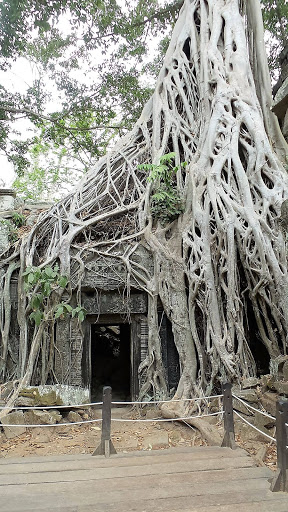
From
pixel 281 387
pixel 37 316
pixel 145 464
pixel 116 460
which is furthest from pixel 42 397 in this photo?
pixel 281 387

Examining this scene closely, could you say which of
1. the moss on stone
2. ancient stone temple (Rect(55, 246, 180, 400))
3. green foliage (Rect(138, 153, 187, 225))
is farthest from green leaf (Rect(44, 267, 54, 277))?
green foliage (Rect(138, 153, 187, 225))

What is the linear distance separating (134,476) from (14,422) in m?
2.03

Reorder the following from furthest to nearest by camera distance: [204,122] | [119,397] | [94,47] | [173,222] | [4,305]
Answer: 1. [94,47]
2. [119,397]
3. [204,122]
4. [173,222]
5. [4,305]

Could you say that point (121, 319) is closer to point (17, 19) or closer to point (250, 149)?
point (250, 149)

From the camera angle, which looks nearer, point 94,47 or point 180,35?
point 180,35

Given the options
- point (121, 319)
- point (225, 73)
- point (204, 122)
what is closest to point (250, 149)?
point (204, 122)

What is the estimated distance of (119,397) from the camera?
247 inches

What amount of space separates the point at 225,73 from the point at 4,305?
4.61 metres

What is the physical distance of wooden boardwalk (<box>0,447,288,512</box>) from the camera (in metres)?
1.96

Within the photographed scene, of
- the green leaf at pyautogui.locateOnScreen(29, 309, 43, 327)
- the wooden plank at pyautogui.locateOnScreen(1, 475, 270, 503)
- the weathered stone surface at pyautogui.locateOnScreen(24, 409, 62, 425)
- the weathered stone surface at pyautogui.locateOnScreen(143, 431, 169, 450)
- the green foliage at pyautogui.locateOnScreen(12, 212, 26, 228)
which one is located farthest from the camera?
the green foliage at pyautogui.locateOnScreen(12, 212, 26, 228)

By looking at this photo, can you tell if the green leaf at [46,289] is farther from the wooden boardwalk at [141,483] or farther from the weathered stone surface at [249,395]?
the weathered stone surface at [249,395]

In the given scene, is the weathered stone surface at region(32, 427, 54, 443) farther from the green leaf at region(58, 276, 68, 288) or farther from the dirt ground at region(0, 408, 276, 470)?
the green leaf at region(58, 276, 68, 288)

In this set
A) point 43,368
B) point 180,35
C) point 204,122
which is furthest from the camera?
point 180,35

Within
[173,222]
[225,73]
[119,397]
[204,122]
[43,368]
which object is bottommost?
[119,397]
